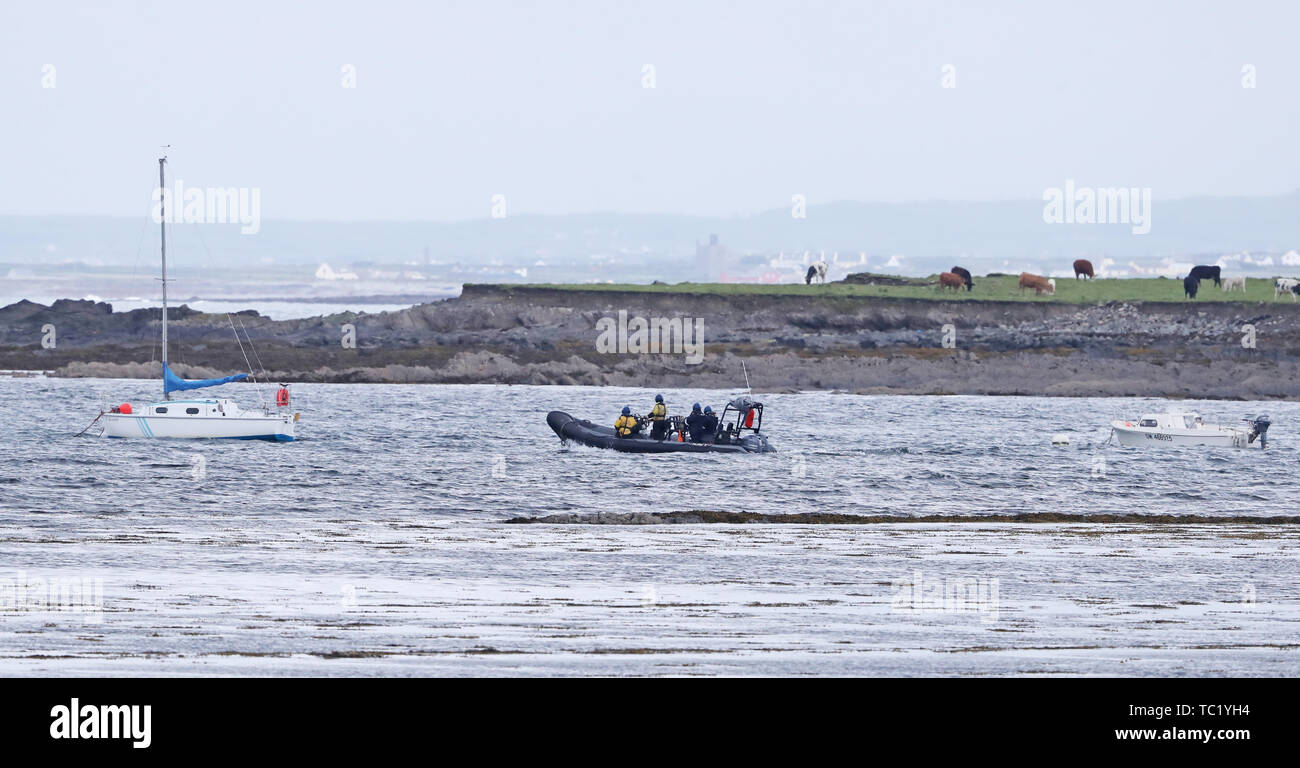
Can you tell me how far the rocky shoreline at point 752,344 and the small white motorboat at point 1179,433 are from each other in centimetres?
3114

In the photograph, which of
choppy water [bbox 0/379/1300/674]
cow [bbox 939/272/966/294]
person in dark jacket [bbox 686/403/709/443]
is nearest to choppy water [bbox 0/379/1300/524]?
choppy water [bbox 0/379/1300/674]

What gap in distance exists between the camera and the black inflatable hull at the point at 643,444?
4731 centimetres

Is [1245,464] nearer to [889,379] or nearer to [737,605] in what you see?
[737,605]

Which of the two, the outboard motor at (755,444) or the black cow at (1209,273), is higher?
the black cow at (1209,273)

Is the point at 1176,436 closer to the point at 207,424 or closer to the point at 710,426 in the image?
the point at 710,426

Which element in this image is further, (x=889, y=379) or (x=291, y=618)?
(x=889, y=379)

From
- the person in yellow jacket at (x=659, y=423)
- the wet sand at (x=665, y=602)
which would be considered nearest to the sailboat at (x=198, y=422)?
the person in yellow jacket at (x=659, y=423)

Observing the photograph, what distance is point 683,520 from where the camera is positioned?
3008cm

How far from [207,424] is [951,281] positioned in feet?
223

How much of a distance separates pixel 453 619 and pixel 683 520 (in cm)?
1231

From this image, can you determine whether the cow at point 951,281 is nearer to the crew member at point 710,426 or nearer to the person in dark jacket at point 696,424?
the crew member at point 710,426

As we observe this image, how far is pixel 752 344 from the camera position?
99.4m

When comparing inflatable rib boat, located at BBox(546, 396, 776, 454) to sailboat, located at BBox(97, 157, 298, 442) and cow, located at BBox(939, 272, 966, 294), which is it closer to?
sailboat, located at BBox(97, 157, 298, 442)
